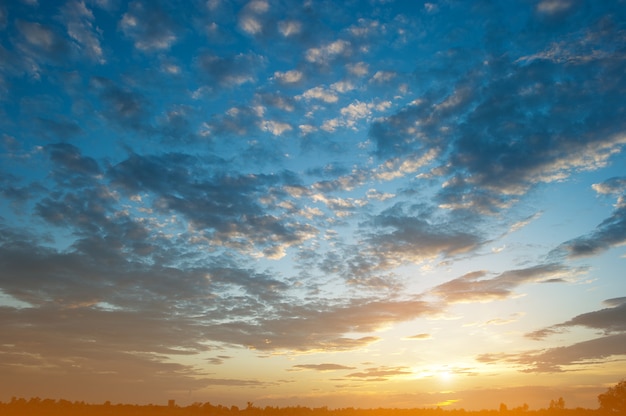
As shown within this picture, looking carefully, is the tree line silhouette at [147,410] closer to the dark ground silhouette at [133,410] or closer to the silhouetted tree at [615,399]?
the dark ground silhouette at [133,410]

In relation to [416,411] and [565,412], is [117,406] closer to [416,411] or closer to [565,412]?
[416,411]

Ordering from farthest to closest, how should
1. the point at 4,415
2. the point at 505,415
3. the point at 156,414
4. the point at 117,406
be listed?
the point at 505,415 < the point at 117,406 < the point at 156,414 < the point at 4,415

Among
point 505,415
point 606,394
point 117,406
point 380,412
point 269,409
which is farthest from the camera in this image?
point 606,394

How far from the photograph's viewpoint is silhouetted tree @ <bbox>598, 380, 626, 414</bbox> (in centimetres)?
9315

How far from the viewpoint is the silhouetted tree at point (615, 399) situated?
9315 centimetres

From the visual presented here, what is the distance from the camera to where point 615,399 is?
3745 inches

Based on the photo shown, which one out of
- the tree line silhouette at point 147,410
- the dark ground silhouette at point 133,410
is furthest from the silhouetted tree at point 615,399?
the dark ground silhouette at point 133,410

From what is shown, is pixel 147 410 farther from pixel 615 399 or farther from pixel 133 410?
pixel 615 399

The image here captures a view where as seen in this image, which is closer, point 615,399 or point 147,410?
point 147,410

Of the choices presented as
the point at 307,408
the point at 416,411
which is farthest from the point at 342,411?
the point at 416,411

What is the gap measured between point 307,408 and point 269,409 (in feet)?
21.3

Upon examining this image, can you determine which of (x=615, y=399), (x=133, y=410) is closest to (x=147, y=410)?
(x=133, y=410)

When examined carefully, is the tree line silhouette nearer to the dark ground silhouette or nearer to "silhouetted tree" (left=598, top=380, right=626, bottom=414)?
the dark ground silhouette

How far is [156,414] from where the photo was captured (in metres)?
58.9
